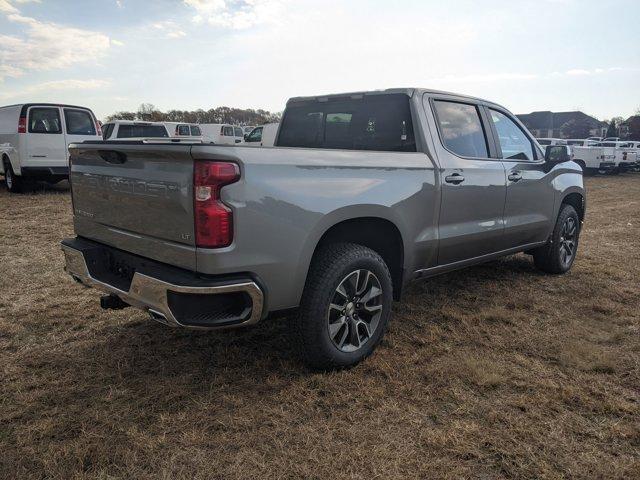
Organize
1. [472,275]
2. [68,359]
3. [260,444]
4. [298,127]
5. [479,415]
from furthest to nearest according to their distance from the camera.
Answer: [472,275] < [298,127] < [68,359] < [479,415] < [260,444]

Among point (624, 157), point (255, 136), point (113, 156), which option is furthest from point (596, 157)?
point (113, 156)

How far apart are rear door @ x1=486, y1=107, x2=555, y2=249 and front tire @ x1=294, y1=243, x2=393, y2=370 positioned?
5.99 feet

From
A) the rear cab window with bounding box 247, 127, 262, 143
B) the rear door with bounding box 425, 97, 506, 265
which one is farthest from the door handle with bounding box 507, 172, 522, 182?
the rear cab window with bounding box 247, 127, 262, 143

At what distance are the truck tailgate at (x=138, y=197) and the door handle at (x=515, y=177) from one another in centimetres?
307

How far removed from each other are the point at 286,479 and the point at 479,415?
115 cm

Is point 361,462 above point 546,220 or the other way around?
the other way around

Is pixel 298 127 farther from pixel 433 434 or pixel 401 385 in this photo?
pixel 433 434

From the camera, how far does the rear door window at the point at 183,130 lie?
76.6 ft

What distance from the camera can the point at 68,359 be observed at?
3430 mm

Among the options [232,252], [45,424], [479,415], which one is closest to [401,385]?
[479,415]

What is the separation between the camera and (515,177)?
4570 mm

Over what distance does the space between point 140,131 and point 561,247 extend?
12.3 m

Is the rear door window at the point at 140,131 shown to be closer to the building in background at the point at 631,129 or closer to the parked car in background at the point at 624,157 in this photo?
the parked car in background at the point at 624,157

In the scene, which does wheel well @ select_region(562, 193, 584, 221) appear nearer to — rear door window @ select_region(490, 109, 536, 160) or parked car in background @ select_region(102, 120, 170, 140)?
rear door window @ select_region(490, 109, 536, 160)
